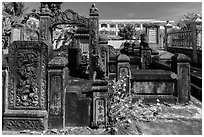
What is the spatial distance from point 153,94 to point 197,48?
27.4 ft

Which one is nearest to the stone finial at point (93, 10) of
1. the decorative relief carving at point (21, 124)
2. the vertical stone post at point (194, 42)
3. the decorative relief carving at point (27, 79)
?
the decorative relief carving at point (27, 79)

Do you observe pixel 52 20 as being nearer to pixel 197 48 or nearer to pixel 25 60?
pixel 25 60

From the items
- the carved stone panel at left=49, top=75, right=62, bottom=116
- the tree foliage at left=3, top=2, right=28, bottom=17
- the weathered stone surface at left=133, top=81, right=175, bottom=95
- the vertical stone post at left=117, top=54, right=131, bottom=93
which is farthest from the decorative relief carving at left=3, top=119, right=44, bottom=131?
the tree foliage at left=3, top=2, right=28, bottom=17

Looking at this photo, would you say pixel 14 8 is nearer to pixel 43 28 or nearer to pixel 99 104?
pixel 43 28

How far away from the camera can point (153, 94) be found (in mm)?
6223

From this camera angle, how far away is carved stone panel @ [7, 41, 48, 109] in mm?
4125

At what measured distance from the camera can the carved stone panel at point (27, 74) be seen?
4125 millimetres

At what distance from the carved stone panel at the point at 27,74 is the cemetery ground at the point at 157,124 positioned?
26.3 inches

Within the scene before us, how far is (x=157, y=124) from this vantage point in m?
4.57

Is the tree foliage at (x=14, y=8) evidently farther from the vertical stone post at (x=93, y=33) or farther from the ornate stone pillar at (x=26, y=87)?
the ornate stone pillar at (x=26, y=87)

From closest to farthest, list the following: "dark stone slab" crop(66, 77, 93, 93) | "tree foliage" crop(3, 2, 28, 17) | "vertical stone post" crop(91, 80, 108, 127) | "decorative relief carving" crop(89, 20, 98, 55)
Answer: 1. "vertical stone post" crop(91, 80, 108, 127)
2. "dark stone slab" crop(66, 77, 93, 93)
3. "decorative relief carving" crop(89, 20, 98, 55)
4. "tree foliage" crop(3, 2, 28, 17)

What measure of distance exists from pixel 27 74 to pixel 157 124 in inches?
128

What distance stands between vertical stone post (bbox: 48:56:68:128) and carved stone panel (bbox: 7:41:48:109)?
0.15 metres

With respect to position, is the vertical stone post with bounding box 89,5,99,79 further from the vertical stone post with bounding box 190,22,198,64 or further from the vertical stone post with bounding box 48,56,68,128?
the vertical stone post with bounding box 190,22,198,64
